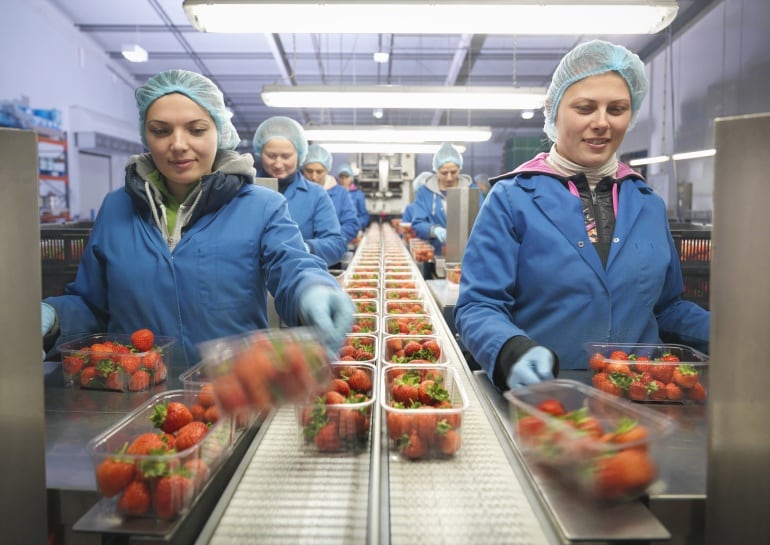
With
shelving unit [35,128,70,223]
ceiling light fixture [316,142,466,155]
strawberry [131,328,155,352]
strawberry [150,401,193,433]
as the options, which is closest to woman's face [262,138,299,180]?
strawberry [131,328,155,352]

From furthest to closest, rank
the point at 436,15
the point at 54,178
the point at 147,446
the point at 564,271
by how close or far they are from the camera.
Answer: the point at 54,178 → the point at 436,15 → the point at 564,271 → the point at 147,446

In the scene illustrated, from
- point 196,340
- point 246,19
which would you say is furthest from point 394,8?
point 196,340

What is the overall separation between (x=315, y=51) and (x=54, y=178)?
16.4ft

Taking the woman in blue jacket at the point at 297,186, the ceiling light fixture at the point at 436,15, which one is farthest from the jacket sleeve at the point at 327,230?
the ceiling light fixture at the point at 436,15

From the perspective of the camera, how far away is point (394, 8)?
236cm

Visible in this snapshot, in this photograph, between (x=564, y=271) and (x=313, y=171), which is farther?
(x=313, y=171)

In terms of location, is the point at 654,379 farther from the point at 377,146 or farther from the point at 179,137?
the point at 377,146

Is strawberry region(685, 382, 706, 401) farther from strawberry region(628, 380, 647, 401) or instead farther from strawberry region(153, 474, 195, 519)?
strawberry region(153, 474, 195, 519)

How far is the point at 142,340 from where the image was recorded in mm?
1578

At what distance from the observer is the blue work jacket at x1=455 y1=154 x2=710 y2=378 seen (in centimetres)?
166

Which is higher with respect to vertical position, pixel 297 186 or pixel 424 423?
pixel 297 186

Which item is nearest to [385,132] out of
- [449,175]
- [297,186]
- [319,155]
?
[449,175]

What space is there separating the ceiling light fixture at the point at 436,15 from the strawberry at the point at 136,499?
→ 1971mm

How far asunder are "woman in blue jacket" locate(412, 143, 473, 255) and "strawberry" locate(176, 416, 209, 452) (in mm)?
4824
